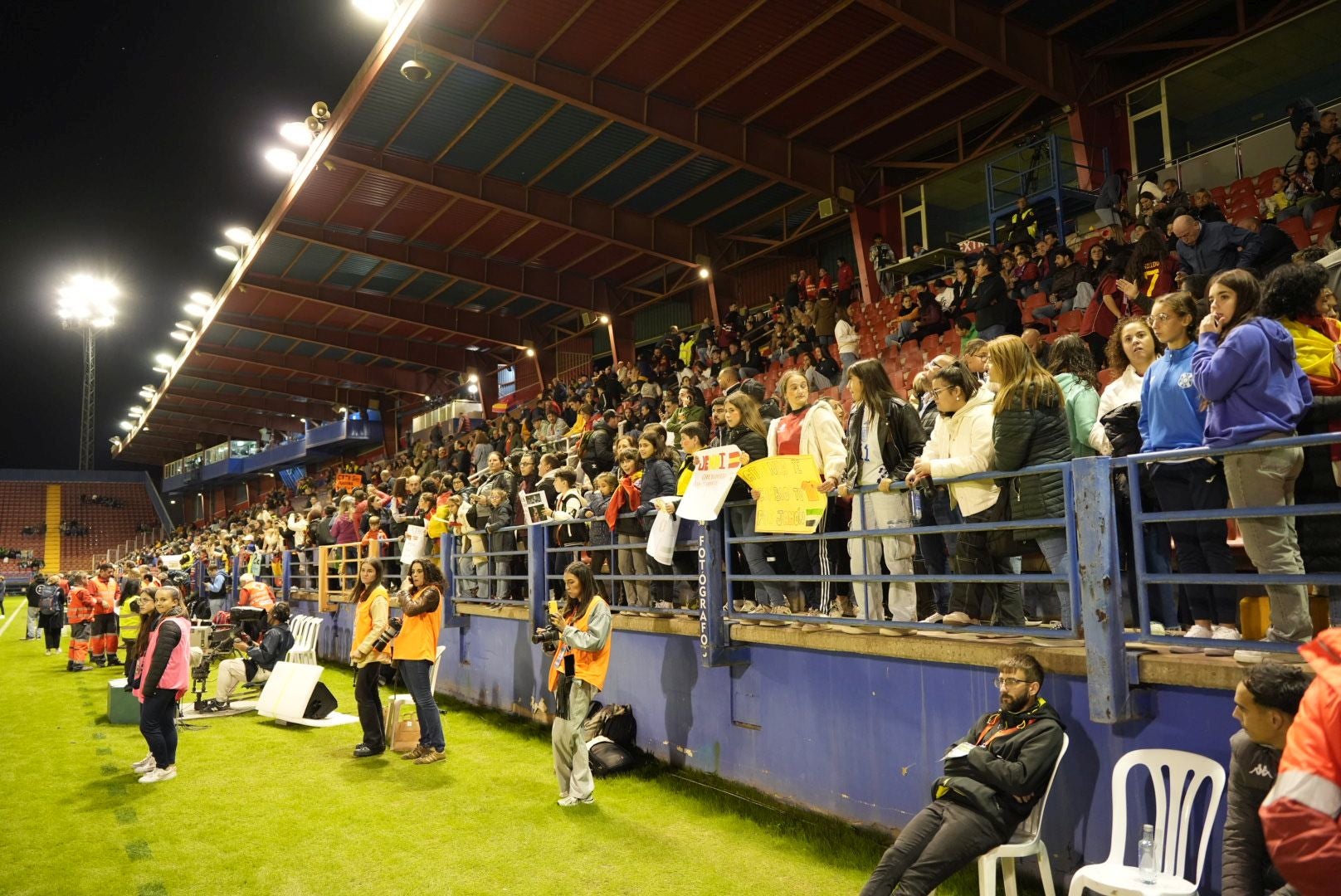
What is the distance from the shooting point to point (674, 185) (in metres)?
19.4

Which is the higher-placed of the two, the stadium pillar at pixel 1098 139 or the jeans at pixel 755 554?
the stadium pillar at pixel 1098 139

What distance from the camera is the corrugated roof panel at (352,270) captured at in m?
23.4

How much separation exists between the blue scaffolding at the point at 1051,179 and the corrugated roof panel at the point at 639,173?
228 inches

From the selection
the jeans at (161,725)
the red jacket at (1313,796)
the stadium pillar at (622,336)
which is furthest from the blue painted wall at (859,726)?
the stadium pillar at (622,336)

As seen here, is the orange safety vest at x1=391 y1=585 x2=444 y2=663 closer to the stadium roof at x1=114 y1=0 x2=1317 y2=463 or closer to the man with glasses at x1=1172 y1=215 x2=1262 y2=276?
the man with glasses at x1=1172 y1=215 x2=1262 y2=276

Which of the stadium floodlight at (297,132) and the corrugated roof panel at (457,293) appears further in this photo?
the corrugated roof panel at (457,293)

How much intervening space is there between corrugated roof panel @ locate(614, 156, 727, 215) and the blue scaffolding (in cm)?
531

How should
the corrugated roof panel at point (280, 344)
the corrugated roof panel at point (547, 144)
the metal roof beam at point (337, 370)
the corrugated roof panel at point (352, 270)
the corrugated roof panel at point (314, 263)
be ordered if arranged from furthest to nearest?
1. the metal roof beam at point (337, 370)
2. the corrugated roof panel at point (280, 344)
3. the corrugated roof panel at point (352, 270)
4. the corrugated roof panel at point (314, 263)
5. the corrugated roof panel at point (547, 144)

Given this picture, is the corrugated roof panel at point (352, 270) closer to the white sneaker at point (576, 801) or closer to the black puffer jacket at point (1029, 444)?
the white sneaker at point (576, 801)

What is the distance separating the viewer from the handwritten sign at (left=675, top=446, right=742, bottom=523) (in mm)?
6902

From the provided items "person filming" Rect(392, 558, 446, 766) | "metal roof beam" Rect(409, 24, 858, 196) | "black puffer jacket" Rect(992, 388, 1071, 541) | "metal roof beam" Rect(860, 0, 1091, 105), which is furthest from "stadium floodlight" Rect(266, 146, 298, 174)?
"black puffer jacket" Rect(992, 388, 1071, 541)

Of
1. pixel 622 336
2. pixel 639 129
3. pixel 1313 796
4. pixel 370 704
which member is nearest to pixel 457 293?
pixel 622 336

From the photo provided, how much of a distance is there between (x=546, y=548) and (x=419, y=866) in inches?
163

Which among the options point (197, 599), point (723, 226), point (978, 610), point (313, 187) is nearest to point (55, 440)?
point (197, 599)
